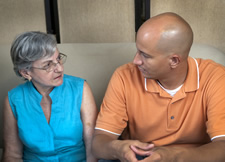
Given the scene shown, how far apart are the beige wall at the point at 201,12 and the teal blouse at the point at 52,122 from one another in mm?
1710

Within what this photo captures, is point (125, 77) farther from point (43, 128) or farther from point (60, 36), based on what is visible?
point (60, 36)

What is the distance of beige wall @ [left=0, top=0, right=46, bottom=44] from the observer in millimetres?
3029

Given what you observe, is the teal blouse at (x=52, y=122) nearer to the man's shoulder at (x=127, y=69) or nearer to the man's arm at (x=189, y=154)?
the man's shoulder at (x=127, y=69)

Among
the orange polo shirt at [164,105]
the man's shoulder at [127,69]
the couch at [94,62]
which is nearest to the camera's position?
the orange polo shirt at [164,105]

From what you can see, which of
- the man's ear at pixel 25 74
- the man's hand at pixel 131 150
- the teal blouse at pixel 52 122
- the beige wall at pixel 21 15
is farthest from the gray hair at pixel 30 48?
the beige wall at pixel 21 15

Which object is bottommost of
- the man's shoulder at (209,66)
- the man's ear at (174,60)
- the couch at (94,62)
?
the couch at (94,62)

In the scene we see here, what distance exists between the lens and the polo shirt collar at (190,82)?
137 cm

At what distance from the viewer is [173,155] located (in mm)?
1129

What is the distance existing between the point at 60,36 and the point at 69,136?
182 cm

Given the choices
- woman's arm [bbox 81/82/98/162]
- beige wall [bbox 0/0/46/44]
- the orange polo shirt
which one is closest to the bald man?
the orange polo shirt

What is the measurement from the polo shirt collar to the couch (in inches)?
19.4

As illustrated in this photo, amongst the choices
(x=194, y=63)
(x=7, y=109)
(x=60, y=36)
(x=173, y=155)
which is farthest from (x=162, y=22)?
(x=60, y=36)

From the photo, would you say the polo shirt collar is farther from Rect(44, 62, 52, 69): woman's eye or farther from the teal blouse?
Rect(44, 62, 52, 69): woman's eye

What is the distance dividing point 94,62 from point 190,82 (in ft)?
2.60
